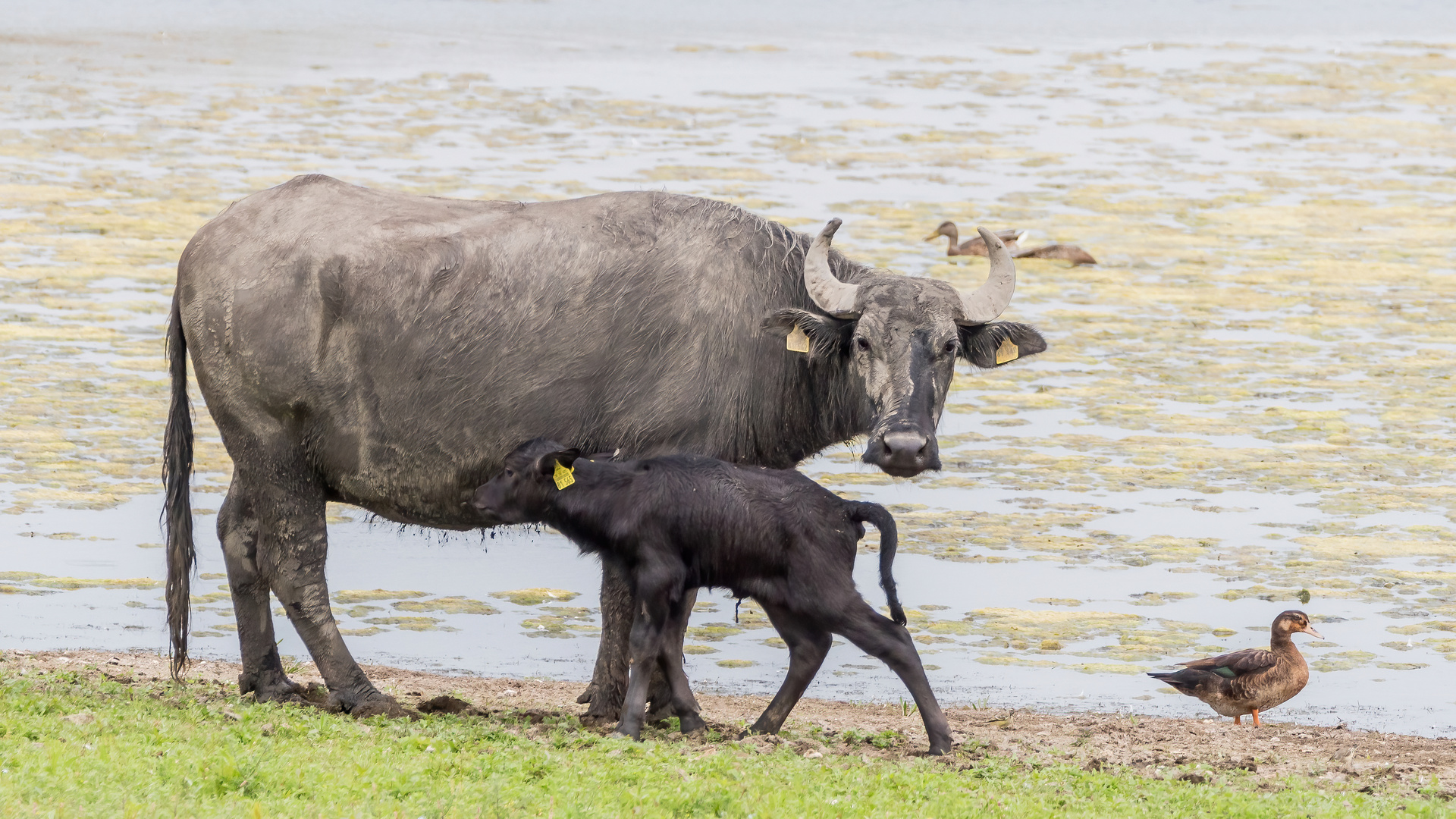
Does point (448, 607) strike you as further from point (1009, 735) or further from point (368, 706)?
point (1009, 735)

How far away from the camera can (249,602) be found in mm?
8852

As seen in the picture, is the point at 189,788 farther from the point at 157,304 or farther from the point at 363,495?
the point at 157,304

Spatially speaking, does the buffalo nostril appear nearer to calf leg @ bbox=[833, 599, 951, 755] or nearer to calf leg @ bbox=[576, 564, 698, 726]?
calf leg @ bbox=[833, 599, 951, 755]

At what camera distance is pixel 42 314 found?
16.6m

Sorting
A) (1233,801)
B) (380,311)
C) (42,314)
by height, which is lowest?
(42,314)

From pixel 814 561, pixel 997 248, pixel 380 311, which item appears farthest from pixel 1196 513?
pixel 380 311

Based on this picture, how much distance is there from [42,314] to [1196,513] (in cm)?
959

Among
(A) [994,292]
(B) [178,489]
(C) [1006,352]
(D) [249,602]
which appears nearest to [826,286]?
(A) [994,292]

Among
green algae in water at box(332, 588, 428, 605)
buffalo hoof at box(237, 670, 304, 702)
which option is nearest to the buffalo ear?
buffalo hoof at box(237, 670, 304, 702)

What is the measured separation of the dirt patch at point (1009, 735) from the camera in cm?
801

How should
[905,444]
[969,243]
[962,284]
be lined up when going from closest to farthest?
[905,444] < [962,284] < [969,243]

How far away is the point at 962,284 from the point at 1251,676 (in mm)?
9315

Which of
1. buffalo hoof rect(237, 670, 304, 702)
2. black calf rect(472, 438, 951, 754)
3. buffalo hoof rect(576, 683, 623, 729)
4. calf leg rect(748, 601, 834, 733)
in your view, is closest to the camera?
black calf rect(472, 438, 951, 754)

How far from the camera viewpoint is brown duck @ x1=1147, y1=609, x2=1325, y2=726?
9141mm
